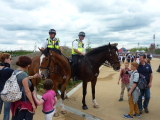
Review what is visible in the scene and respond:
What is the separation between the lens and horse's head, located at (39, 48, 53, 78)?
3.70 m

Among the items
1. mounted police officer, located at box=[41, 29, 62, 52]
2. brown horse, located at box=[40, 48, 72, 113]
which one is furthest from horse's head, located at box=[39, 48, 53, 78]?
mounted police officer, located at box=[41, 29, 62, 52]

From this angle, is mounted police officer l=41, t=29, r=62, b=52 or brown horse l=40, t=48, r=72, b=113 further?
mounted police officer l=41, t=29, r=62, b=52

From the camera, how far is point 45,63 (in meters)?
3.79

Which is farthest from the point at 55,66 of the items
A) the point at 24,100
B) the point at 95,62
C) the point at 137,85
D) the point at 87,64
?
the point at 137,85

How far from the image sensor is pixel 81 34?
5371 millimetres

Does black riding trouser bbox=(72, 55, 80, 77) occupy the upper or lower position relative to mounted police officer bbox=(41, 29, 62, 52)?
lower

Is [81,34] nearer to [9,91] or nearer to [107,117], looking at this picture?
[107,117]

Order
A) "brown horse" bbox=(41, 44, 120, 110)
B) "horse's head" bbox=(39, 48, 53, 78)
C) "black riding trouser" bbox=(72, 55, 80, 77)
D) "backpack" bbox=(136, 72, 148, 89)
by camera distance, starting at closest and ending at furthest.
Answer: "horse's head" bbox=(39, 48, 53, 78), "backpack" bbox=(136, 72, 148, 89), "brown horse" bbox=(41, 44, 120, 110), "black riding trouser" bbox=(72, 55, 80, 77)

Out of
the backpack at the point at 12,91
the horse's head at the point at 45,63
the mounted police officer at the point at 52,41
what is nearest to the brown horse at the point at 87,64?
the horse's head at the point at 45,63

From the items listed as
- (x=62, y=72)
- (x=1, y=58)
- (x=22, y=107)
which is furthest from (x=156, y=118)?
(x=1, y=58)

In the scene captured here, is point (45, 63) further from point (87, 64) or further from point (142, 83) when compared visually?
point (142, 83)

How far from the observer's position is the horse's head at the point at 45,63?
12.1 ft

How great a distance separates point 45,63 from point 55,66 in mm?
638

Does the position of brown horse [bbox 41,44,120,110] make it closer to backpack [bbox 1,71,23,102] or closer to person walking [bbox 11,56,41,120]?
person walking [bbox 11,56,41,120]
